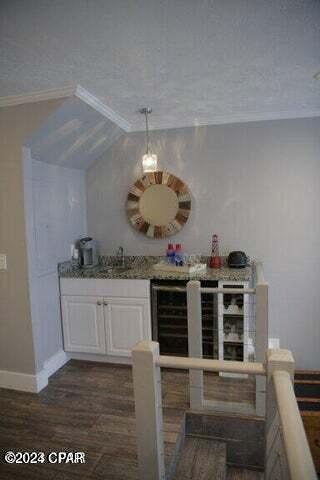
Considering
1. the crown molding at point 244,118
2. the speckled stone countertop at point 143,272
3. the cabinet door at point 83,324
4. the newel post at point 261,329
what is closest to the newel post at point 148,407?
the newel post at point 261,329

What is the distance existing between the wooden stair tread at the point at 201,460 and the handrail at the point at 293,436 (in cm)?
135

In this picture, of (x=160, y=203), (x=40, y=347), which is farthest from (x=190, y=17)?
(x=40, y=347)

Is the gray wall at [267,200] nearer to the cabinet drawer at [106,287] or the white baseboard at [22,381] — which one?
Answer: the cabinet drawer at [106,287]

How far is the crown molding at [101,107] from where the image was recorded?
2.16 m

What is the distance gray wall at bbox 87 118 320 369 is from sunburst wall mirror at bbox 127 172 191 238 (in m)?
0.10

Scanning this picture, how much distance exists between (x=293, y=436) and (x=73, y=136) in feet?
8.72

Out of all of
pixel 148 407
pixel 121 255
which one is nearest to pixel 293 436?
pixel 148 407

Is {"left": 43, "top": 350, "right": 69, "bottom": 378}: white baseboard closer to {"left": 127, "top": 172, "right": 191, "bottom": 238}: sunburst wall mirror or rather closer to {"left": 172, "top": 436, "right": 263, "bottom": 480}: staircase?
{"left": 172, "top": 436, "right": 263, "bottom": 480}: staircase

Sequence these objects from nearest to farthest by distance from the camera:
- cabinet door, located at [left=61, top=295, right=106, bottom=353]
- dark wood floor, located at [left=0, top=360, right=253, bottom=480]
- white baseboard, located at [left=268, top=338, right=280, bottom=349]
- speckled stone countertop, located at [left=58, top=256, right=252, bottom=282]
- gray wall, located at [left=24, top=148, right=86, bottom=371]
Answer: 1. dark wood floor, located at [left=0, top=360, right=253, bottom=480]
2. gray wall, located at [left=24, top=148, right=86, bottom=371]
3. speckled stone countertop, located at [left=58, top=256, right=252, bottom=282]
4. cabinet door, located at [left=61, top=295, right=106, bottom=353]
5. white baseboard, located at [left=268, top=338, right=280, bottom=349]

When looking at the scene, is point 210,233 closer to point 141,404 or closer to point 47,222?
point 47,222

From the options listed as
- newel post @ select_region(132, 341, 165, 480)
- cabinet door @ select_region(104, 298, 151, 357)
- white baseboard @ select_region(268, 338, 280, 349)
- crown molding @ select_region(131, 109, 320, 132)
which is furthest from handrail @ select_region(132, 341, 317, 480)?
crown molding @ select_region(131, 109, 320, 132)

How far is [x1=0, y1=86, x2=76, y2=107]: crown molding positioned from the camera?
6.93ft

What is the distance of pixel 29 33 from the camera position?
1497 millimetres

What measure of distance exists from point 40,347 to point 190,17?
2549 millimetres
